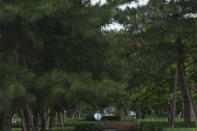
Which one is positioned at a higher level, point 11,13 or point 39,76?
point 11,13

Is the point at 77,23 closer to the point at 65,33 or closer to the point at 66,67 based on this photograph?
the point at 65,33

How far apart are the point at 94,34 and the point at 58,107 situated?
10.5 ft

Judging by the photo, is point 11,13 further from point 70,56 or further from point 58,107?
point 58,107

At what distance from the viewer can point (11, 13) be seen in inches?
365

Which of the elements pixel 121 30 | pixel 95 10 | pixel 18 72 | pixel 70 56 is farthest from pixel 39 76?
pixel 121 30

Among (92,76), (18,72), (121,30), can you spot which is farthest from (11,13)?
(121,30)

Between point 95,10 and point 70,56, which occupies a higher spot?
point 95,10

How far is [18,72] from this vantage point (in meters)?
9.68

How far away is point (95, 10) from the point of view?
11.0 metres

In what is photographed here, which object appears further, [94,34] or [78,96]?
[94,34]

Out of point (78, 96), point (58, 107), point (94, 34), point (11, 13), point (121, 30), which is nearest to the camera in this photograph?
point (11, 13)

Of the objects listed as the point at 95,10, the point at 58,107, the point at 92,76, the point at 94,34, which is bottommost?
the point at 58,107

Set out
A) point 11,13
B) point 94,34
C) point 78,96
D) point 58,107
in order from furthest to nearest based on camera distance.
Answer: point 58,107
point 94,34
point 78,96
point 11,13

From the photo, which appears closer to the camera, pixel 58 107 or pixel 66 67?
pixel 66 67
